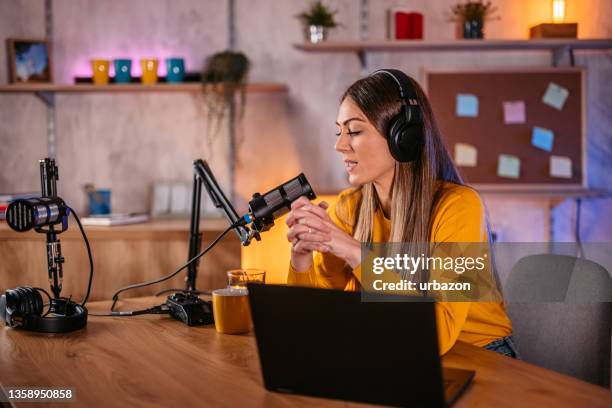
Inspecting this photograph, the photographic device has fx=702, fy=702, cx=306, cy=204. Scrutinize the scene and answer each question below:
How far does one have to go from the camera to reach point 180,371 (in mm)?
1251

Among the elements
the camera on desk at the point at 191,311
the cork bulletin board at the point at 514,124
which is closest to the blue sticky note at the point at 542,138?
the cork bulletin board at the point at 514,124

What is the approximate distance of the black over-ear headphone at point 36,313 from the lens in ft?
5.04

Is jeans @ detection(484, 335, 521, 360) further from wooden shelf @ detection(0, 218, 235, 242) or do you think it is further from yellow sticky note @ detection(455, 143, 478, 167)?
yellow sticky note @ detection(455, 143, 478, 167)

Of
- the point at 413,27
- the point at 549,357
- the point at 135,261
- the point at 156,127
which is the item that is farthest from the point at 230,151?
the point at 549,357

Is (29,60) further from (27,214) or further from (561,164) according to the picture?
(561,164)

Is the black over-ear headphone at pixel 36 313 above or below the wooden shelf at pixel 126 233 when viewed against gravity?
below

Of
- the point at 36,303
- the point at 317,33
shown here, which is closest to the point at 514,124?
the point at 317,33

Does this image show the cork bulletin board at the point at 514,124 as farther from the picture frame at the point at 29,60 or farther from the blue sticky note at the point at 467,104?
the picture frame at the point at 29,60

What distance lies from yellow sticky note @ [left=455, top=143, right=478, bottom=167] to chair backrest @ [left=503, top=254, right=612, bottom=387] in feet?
6.04

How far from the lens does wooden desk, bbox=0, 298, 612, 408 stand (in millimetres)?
1104

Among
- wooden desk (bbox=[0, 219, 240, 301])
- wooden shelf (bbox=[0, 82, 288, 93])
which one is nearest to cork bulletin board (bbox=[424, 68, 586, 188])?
wooden shelf (bbox=[0, 82, 288, 93])

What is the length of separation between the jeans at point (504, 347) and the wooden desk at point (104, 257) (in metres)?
1.76

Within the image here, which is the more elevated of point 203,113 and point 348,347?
point 203,113

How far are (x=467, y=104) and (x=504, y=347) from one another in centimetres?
219
